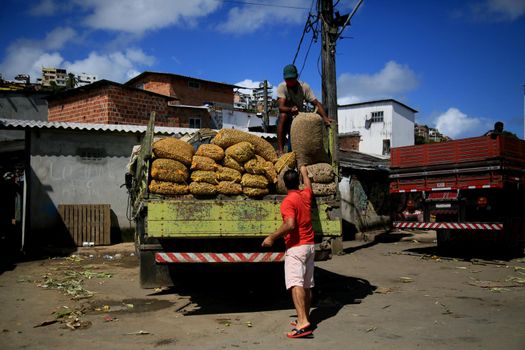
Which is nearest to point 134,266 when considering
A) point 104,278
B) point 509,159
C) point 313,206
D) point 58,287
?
point 104,278

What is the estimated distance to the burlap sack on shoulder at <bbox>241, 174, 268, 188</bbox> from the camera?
5.85m

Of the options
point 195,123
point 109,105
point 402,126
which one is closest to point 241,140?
point 109,105

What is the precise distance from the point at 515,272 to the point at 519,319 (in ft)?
13.4

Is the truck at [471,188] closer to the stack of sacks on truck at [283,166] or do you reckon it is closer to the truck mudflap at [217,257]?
the stack of sacks on truck at [283,166]

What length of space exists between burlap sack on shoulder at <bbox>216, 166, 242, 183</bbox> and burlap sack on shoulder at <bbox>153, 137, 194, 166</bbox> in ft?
1.43

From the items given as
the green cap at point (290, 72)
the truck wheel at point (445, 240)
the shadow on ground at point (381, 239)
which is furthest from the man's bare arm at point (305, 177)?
the shadow on ground at point (381, 239)

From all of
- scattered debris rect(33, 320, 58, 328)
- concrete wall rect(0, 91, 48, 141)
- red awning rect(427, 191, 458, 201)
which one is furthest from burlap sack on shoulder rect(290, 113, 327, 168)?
concrete wall rect(0, 91, 48, 141)

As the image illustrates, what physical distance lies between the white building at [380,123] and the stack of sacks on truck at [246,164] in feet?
145

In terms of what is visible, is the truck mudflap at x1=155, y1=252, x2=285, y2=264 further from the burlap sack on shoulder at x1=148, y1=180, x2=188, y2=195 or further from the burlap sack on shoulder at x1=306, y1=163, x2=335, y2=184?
the burlap sack on shoulder at x1=306, y1=163, x2=335, y2=184

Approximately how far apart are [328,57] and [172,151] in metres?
7.81

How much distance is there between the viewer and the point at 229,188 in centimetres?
577

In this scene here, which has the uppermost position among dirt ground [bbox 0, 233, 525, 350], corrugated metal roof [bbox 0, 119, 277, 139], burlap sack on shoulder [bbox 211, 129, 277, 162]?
corrugated metal roof [bbox 0, 119, 277, 139]

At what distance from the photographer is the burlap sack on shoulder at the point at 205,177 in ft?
18.9

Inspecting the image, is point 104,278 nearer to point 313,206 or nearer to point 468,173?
point 313,206
